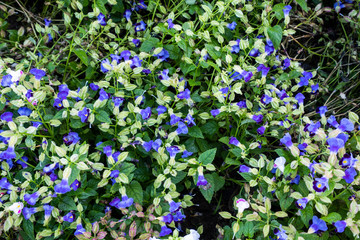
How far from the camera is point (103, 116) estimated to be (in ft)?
5.95

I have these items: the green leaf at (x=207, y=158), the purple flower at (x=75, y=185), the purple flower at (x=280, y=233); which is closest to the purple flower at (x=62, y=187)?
the purple flower at (x=75, y=185)

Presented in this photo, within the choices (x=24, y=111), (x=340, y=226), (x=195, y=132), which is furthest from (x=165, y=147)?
(x=340, y=226)

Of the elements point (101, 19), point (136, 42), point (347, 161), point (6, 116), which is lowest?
point (6, 116)

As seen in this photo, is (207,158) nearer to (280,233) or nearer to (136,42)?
(280,233)

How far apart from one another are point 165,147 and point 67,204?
58 centimetres

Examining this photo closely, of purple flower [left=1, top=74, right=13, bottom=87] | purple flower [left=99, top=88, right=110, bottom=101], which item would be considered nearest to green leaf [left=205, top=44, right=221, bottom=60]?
purple flower [left=99, top=88, right=110, bottom=101]

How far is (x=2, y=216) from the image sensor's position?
1712 mm

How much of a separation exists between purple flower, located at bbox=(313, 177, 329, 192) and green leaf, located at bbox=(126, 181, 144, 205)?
0.85m

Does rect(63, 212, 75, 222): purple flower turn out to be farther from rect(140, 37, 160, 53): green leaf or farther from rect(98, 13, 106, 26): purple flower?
rect(98, 13, 106, 26): purple flower

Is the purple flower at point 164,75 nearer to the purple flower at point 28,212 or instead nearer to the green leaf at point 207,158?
the green leaf at point 207,158

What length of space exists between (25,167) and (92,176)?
1.26 ft

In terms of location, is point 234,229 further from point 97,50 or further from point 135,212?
point 97,50

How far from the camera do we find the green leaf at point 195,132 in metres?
1.92

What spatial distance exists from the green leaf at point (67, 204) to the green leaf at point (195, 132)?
0.73 m
